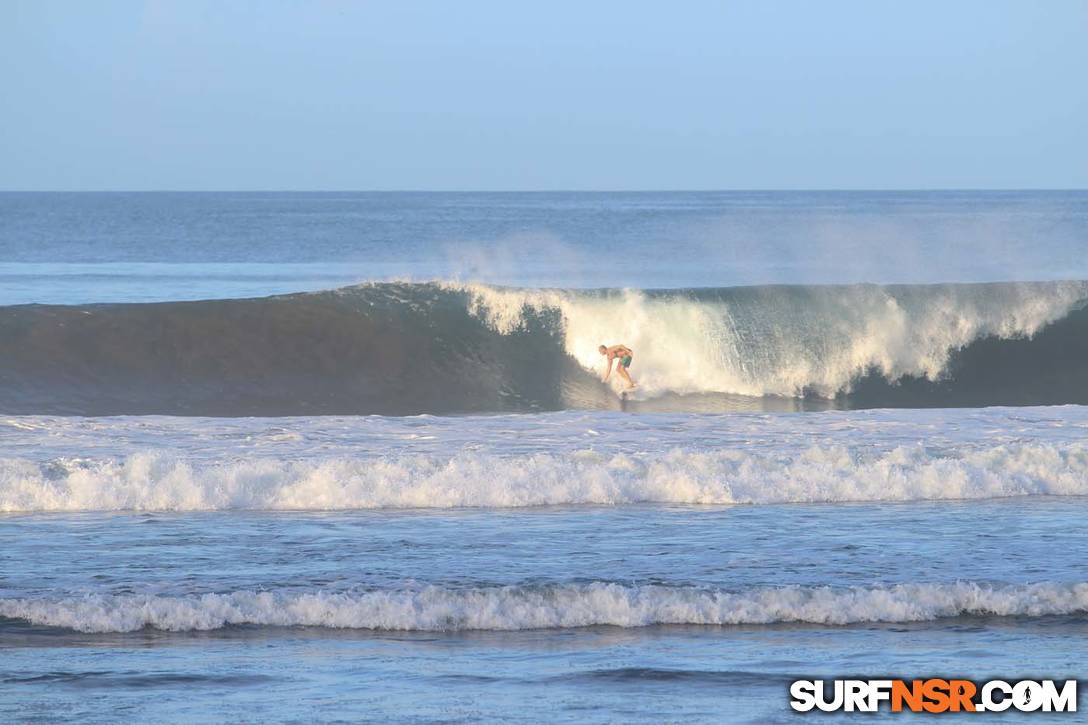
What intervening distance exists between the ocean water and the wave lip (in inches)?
0.7

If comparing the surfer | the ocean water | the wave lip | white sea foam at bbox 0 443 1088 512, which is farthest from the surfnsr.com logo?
the surfer

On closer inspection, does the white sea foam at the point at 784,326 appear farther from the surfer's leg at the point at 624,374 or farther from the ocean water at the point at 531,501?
the surfer's leg at the point at 624,374

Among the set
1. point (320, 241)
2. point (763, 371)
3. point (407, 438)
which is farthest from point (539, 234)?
point (407, 438)

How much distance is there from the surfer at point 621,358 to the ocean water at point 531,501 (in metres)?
0.22

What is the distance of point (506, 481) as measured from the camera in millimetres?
9875

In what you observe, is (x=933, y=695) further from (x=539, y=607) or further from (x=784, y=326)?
(x=784, y=326)

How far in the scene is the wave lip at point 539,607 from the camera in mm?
6762

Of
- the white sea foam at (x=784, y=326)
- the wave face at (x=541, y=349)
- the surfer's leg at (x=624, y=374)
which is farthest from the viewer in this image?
the white sea foam at (x=784, y=326)

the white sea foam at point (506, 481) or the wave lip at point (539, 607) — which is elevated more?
the white sea foam at point (506, 481)

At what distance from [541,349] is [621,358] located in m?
1.36

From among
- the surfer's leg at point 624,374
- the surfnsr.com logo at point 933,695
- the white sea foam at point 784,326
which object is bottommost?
the surfnsr.com logo at point 933,695

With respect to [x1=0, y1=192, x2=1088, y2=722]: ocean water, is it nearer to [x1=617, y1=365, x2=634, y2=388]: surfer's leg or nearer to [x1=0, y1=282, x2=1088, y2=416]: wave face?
[x1=0, y1=282, x2=1088, y2=416]: wave face

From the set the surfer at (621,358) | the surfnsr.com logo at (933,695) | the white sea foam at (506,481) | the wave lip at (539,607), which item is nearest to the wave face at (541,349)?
the surfer at (621,358)

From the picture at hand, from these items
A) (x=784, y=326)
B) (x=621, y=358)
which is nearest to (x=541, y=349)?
(x=621, y=358)
